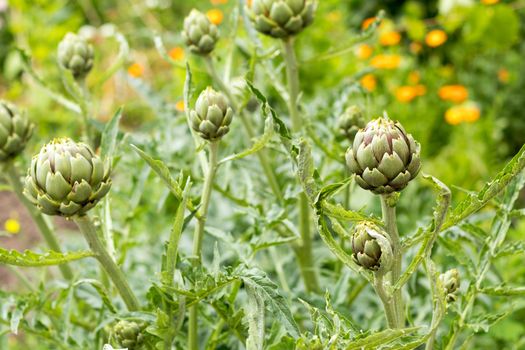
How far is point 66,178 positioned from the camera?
724 mm

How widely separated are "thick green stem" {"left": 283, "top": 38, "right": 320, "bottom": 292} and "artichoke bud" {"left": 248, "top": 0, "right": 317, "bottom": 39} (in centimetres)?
3

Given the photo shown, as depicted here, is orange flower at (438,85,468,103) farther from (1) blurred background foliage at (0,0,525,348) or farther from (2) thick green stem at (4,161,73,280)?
(2) thick green stem at (4,161,73,280)

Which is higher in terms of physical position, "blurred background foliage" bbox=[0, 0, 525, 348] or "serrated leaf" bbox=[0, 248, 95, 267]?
"serrated leaf" bbox=[0, 248, 95, 267]

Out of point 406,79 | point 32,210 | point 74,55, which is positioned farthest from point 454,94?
point 32,210

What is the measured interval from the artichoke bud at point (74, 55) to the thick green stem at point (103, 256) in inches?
15.4

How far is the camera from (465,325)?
2.77 ft

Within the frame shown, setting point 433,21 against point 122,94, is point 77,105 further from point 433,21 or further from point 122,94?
point 122,94

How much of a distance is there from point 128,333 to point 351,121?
17.2 inches

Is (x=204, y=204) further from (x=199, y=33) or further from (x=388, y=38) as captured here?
(x=388, y=38)

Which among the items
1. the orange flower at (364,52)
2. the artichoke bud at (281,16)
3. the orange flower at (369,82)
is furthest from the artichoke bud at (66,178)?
the orange flower at (364,52)

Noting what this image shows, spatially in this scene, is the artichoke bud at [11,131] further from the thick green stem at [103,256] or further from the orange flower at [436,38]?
the orange flower at [436,38]

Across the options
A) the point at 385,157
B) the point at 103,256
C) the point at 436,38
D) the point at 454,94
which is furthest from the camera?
the point at 436,38

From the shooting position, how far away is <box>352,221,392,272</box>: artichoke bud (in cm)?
68

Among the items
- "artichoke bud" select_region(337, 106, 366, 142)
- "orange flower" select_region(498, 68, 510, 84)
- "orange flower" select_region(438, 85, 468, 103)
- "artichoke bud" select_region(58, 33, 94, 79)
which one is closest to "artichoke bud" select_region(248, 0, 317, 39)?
"artichoke bud" select_region(337, 106, 366, 142)
